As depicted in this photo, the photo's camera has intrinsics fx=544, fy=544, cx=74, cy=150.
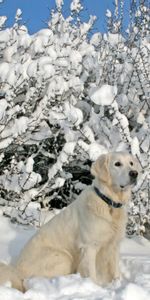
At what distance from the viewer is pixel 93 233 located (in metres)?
5.12

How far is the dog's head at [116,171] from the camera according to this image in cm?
525

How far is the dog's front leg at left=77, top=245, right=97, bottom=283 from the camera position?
16.5 ft

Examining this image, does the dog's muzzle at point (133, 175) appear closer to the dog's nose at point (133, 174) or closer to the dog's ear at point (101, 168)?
the dog's nose at point (133, 174)

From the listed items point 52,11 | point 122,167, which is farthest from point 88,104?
point 122,167

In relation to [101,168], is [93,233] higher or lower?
lower

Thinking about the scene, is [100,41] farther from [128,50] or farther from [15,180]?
[15,180]

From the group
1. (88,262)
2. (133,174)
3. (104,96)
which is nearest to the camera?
(88,262)

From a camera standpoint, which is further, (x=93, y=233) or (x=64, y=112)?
(x=64, y=112)

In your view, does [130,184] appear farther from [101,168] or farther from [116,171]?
[101,168]

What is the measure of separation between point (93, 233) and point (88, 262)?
27 centimetres

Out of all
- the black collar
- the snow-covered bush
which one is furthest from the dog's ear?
the snow-covered bush

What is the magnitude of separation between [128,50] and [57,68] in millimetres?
1351

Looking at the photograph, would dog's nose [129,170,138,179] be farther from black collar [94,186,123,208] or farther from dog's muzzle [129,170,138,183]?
black collar [94,186,123,208]

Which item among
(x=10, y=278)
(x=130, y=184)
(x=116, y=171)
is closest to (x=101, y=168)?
(x=116, y=171)
